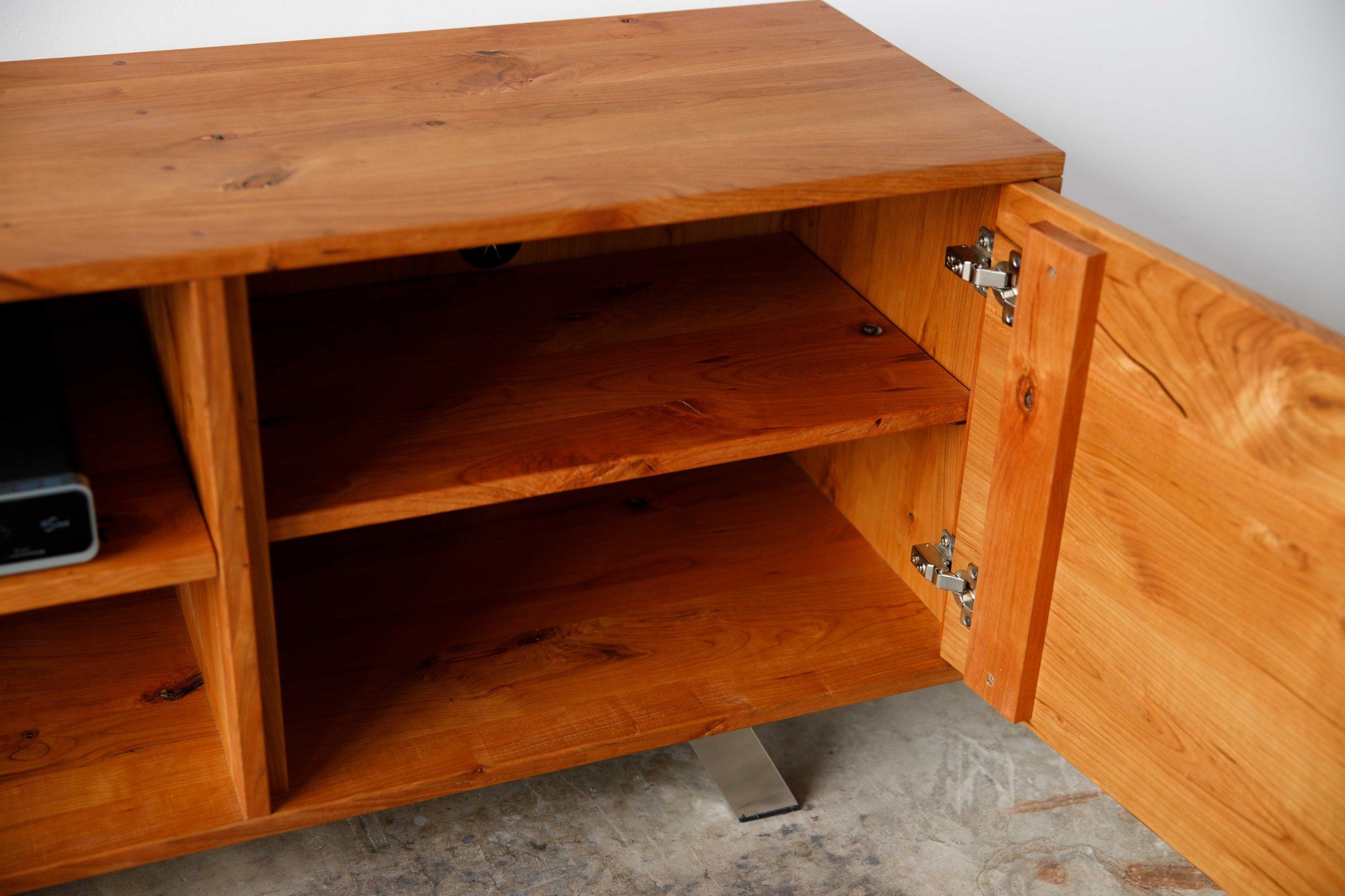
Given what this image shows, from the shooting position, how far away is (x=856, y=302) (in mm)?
1210

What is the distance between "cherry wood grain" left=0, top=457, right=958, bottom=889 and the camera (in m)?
0.98

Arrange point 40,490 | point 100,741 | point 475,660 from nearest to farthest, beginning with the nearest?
point 40,490 → point 100,741 → point 475,660

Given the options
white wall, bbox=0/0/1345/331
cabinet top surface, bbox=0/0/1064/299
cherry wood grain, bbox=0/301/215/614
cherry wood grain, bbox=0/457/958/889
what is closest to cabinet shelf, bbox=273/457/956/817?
cherry wood grain, bbox=0/457/958/889

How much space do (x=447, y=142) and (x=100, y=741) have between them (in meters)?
0.52

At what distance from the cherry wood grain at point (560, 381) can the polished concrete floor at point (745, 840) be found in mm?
361

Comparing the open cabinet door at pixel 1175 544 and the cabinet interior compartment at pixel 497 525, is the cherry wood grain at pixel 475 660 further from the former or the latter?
the open cabinet door at pixel 1175 544

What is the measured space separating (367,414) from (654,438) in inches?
8.4

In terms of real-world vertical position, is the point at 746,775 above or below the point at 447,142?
below

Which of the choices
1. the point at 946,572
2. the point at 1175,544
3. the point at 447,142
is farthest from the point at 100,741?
the point at 1175,544

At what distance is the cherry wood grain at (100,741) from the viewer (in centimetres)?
94

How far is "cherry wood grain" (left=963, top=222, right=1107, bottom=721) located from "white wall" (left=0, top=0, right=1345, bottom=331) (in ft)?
2.74

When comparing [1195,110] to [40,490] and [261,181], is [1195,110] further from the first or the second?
[40,490]

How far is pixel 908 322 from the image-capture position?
1153mm

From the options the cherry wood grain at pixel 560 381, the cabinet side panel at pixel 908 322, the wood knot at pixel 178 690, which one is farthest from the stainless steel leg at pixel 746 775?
the wood knot at pixel 178 690
